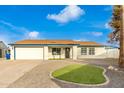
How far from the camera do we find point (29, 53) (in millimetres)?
25609

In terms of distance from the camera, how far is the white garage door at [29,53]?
2555 centimetres

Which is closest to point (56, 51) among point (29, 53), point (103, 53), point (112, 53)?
point (29, 53)

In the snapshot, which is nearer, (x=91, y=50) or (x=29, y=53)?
(x=29, y=53)

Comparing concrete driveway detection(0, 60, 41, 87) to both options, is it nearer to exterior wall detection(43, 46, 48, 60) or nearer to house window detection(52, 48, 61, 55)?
exterior wall detection(43, 46, 48, 60)

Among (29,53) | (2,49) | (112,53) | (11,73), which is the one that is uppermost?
(2,49)

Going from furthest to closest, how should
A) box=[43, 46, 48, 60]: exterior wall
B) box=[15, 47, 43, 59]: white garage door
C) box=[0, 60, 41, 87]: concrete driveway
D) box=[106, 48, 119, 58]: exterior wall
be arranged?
box=[106, 48, 119, 58]: exterior wall → box=[15, 47, 43, 59]: white garage door → box=[43, 46, 48, 60]: exterior wall → box=[0, 60, 41, 87]: concrete driveway

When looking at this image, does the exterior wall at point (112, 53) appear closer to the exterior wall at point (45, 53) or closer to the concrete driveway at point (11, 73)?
the exterior wall at point (45, 53)

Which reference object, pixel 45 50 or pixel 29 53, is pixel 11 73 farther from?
pixel 29 53

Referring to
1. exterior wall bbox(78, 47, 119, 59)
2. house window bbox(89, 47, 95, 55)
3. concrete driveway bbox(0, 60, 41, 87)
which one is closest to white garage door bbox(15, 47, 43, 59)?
exterior wall bbox(78, 47, 119, 59)

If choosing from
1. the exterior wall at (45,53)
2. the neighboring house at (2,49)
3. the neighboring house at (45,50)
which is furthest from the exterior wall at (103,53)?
the neighboring house at (2,49)

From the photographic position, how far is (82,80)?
26.4 feet

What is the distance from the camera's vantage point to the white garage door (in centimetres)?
2555
